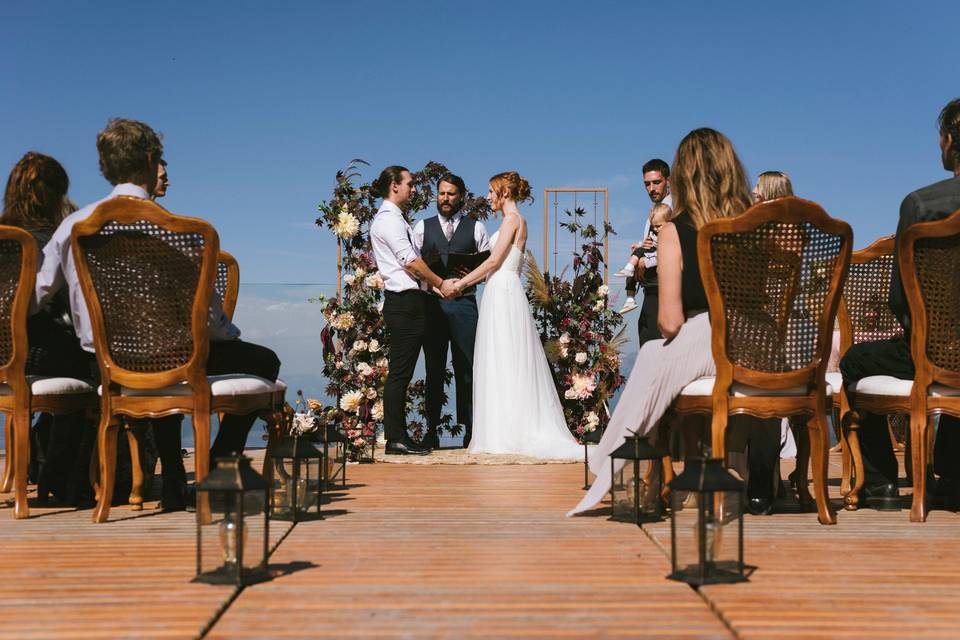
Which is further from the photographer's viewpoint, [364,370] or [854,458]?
[364,370]

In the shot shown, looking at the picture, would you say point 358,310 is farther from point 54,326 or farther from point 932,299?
point 932,299

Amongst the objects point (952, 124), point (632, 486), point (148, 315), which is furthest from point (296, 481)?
point (952, 124)

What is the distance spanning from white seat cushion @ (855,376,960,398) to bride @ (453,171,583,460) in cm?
304

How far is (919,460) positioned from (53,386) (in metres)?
3.38

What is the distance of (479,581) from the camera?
283cm

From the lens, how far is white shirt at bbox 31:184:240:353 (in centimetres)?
429

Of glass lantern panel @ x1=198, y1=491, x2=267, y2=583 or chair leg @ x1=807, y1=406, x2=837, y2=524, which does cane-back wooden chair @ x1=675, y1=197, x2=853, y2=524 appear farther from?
glass lantern panel @ x1=198, y1=491, x2=267, y2=583

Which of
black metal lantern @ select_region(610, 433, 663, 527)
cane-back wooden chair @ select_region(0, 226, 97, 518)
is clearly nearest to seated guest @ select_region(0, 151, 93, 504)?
cane-back wooden chair @ select_region(0, 226, 97, 518)

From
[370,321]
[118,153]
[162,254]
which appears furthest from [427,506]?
[370,321]

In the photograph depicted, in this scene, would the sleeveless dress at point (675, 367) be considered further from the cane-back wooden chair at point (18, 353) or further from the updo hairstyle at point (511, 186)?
the updo hairstyle at point (511, 186)

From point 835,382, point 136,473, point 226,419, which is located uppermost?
point 835,382

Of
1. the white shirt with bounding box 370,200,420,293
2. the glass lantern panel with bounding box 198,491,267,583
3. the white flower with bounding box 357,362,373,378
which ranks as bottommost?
the glass lantern panel with bounding box 198,491,267,583

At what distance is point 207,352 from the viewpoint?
407 centimetres

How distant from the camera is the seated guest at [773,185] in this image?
17.7 ft
